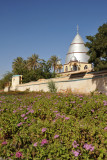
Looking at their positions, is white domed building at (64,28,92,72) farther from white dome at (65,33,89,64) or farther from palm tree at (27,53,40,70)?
palm tree at (27,53,40,70)

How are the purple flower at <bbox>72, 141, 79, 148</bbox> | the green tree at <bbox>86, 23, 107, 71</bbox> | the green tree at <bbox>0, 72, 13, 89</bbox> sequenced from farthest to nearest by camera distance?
the green tree at <bbox>0, 72, 13, 89</bbox>, the green tree at <bbox>86, 23, 107, 71</bbox>, the purple flower at <bbox>72, 141, 79, 148</bbox>

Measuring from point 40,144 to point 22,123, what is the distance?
81 cm

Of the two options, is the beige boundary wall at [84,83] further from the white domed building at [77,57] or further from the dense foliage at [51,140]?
the white domed building at [77,57]

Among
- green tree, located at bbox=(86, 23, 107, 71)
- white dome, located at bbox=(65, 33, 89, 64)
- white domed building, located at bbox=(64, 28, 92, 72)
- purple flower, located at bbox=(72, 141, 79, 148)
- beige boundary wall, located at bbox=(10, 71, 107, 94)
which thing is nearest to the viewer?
purple flower, located at bbox=(72, 141, 79, 148)

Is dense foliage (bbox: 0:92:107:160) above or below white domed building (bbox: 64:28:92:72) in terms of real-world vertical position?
below

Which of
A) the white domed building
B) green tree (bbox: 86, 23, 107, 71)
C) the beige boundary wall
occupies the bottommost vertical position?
the beige boundary wall

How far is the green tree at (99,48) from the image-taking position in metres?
12.7

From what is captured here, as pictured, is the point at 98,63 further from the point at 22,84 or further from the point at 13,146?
the point at 22,84

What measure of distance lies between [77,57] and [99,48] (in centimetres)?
3119

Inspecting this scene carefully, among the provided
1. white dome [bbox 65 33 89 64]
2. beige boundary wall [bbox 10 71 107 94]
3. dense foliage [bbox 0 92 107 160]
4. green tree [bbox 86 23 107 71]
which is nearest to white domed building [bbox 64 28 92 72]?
white dome [bbox 65 33 89 64]

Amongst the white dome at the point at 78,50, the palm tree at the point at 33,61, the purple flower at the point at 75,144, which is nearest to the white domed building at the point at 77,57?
the white dome at the point at 78,50

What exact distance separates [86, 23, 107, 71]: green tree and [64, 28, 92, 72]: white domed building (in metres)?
25.6

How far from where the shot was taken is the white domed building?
40.1m

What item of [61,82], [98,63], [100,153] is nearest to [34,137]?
[100,153]
